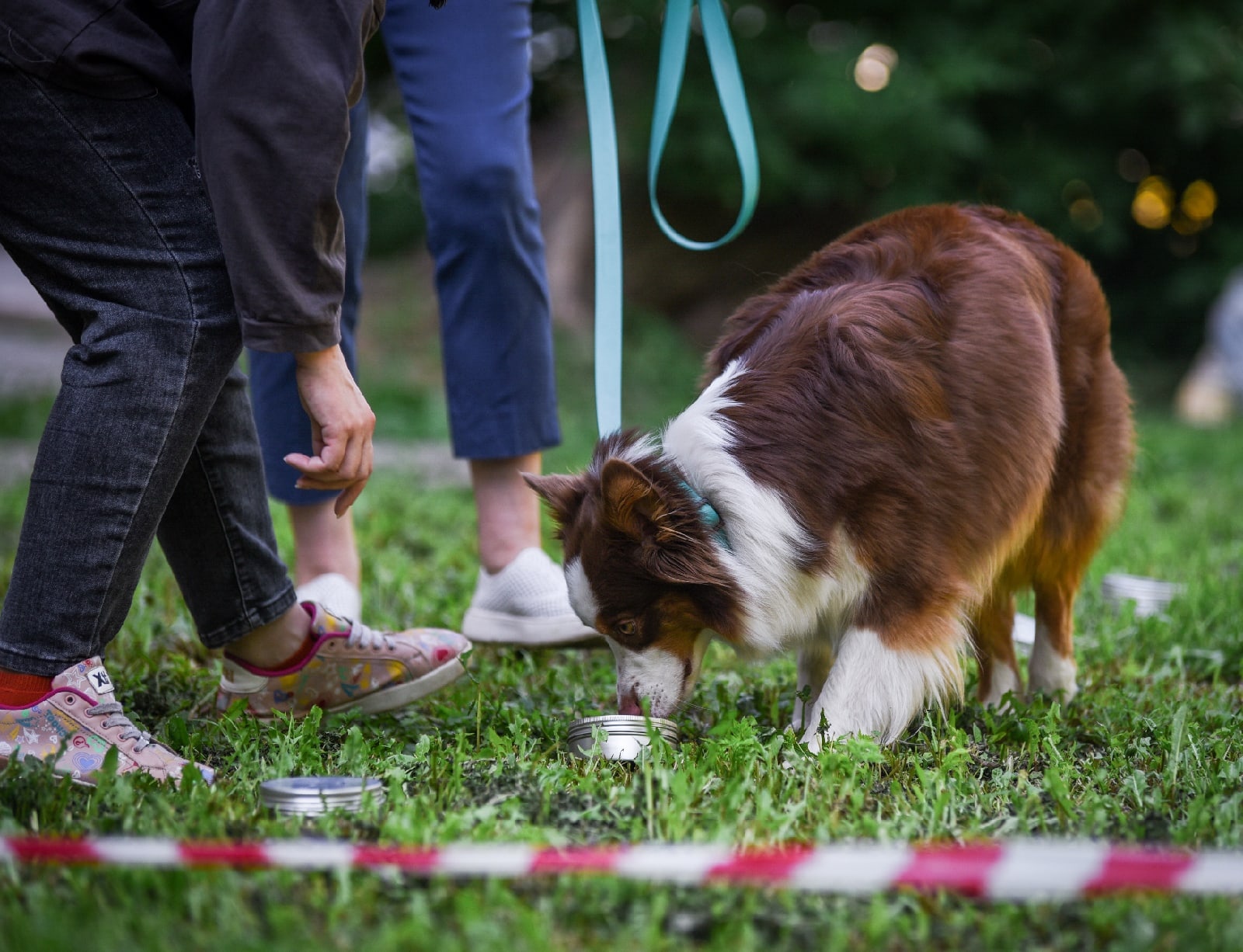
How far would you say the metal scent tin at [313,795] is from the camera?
2.18 metres

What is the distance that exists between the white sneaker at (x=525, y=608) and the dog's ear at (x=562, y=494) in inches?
21.3

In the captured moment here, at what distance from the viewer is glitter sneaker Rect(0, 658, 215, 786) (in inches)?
89.3

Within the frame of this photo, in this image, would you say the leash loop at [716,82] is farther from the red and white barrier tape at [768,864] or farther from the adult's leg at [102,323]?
the red and white barrier tape at [768,864]

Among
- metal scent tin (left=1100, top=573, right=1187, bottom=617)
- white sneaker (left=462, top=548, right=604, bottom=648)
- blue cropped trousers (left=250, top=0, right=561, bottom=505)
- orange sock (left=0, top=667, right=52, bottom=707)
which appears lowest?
metal scent tin (left=1100, top=573, right=1187, bottom=617)

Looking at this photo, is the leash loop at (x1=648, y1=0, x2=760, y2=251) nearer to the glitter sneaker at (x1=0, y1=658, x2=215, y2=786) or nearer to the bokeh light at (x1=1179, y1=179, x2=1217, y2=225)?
the glitter sneaker at (x1=0, y1=658, x2=215, y2=786)

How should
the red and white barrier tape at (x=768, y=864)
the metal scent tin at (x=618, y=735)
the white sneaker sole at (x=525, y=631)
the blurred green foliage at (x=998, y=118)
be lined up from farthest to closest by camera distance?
the blurred green foliage at (x=998, y=118), the white sneaker sole at (x=525, y=631), the metal scent tin at (x=618, y=735), the red and white barrier tape at (x=768, y=864)

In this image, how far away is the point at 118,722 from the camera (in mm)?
2404

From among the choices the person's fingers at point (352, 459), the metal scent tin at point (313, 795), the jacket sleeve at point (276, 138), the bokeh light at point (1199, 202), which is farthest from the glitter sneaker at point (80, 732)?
the bokeh light at point (1199, 202)

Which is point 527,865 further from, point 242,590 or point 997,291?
point 997,291

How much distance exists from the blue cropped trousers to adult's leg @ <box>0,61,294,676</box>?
3.74 ft

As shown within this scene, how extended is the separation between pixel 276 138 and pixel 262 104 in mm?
59

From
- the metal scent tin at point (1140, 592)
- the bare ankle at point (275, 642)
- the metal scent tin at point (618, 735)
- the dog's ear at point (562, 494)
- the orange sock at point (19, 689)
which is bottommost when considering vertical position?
the metal scent tin at point (1140, 592)

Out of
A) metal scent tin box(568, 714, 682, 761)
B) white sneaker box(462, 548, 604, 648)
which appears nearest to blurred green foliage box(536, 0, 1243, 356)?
white sneaker box(462, 548, 604, 648)

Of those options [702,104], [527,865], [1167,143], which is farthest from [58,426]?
[1167,143]
